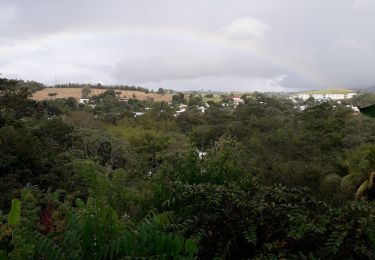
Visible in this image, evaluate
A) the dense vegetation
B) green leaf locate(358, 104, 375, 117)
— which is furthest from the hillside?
green leaf locate(358, 104, 375, 117)

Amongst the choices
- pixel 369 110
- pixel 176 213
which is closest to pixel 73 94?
pixel 176 213

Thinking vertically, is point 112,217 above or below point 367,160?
above

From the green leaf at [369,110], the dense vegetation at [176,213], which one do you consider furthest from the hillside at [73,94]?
the green leaf at [369,110]

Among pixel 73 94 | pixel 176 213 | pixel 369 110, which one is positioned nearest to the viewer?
pixel 369 110

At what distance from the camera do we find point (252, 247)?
3678mm

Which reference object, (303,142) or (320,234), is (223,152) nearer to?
(320,234)

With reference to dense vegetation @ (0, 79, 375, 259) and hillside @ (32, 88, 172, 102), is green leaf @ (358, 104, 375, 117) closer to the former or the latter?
dense vegetation @ (0, 79, 375, 259)

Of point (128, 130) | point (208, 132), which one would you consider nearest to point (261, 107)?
point (208, 132)

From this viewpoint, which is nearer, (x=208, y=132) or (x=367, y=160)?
(x=367, y=160)

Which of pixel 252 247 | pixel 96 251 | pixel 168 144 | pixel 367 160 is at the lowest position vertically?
pixel 168 144

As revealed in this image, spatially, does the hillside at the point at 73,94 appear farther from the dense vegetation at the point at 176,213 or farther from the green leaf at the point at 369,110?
the green leaf at the point at 369,110

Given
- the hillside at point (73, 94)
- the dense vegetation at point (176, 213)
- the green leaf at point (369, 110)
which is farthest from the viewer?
the hillside at point (73, 94)

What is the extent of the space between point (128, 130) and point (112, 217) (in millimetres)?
47930

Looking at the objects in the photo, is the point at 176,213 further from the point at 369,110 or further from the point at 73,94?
the point at 73,94
